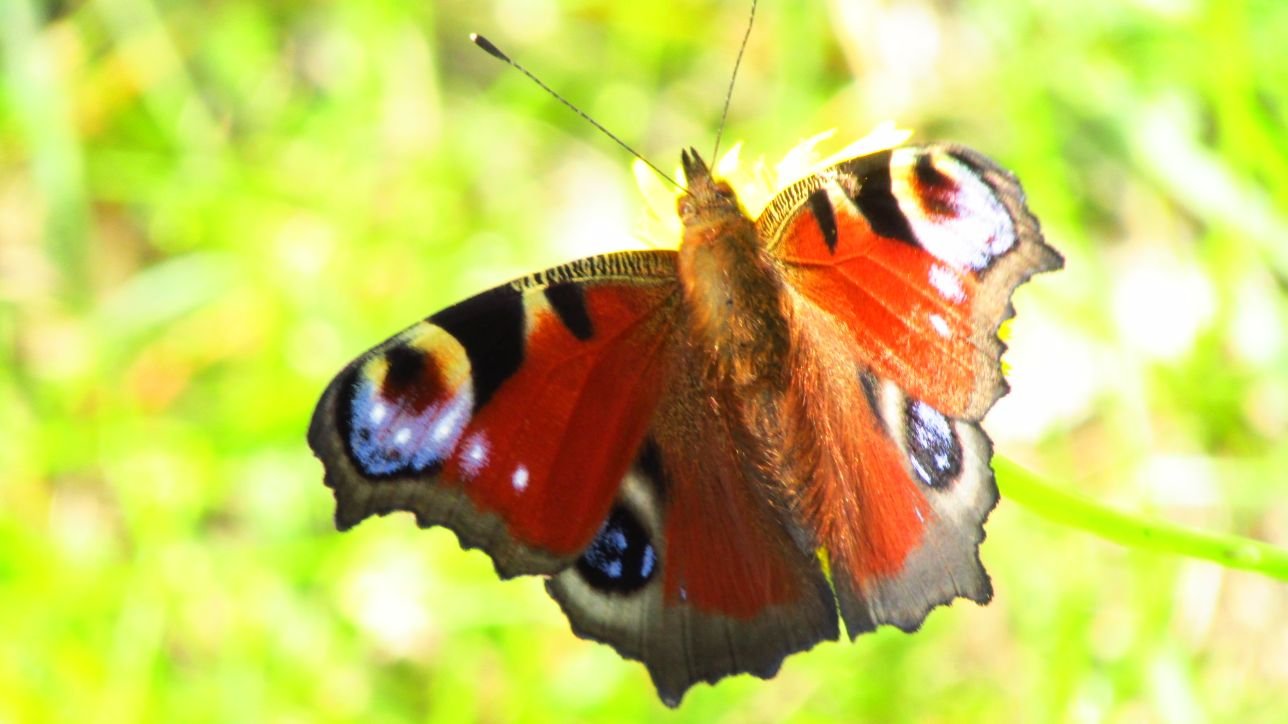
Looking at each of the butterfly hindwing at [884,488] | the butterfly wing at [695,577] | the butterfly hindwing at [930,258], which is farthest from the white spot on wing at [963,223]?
the butterfly wing at [695,577]

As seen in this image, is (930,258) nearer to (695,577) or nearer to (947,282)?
(947,282)

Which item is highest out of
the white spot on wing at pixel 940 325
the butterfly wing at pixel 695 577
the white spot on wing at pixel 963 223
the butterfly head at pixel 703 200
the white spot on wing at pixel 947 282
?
the butterfly head at pixel 703 200

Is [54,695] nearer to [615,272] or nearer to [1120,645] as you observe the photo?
[615,272]

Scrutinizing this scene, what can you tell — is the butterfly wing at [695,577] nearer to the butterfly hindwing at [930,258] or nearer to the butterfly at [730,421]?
the butterfly at [730,421]

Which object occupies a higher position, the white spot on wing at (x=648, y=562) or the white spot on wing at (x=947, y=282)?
the white spot on wing at (x=947, y=282)

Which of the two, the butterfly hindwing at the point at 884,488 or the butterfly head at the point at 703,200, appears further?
the butterfly head at the point at 703,200

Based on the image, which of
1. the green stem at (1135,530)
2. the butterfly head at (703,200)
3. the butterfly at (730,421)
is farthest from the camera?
the butterfly head at (703,200)
